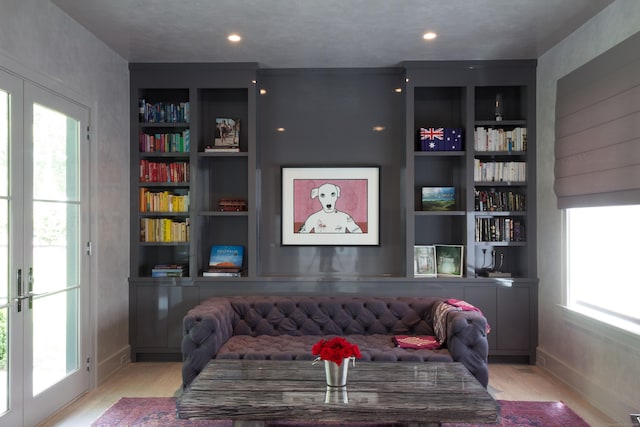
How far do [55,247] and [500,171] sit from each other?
12.8ft

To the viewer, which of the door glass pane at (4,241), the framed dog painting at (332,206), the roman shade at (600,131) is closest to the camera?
the door glass pane at (4,241)

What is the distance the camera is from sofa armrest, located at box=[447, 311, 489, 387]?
3.73 metres

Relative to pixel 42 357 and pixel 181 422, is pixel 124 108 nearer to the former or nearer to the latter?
pixel 42 357

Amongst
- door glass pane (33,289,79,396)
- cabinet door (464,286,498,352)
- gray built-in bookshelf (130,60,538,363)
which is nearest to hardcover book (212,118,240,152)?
gray built-in bookshelf (130,60,538,363)

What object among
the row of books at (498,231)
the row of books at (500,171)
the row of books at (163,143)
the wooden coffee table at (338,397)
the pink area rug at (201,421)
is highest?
the row of books at (163,143)

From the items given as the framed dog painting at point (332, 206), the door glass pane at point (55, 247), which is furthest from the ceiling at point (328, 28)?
the framed dog painting at point (332, 206)

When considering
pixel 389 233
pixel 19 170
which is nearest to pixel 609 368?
pixel 389 233

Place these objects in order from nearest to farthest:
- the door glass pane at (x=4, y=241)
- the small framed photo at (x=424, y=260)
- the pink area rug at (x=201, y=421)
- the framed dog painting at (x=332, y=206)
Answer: the door glass pane at (x=4, y=241)
the pink area rug at (x=201, y=421)
the small framed photo at (x=424, y=260)
the framed dog painting at (x=332, y=206)

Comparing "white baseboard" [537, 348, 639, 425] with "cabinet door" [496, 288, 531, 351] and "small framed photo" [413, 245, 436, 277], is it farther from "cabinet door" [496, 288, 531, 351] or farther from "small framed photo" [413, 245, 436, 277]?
"small framed photo" [413, 245, 436, 277]

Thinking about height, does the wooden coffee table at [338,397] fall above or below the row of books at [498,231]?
below

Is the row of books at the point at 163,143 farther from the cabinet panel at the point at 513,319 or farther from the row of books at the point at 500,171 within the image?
the cabinet panel at the point at 513,319

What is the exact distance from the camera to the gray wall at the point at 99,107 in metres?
3.32

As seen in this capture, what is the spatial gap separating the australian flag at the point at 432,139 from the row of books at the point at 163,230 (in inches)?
95.3

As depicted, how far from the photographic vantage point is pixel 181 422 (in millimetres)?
3486
